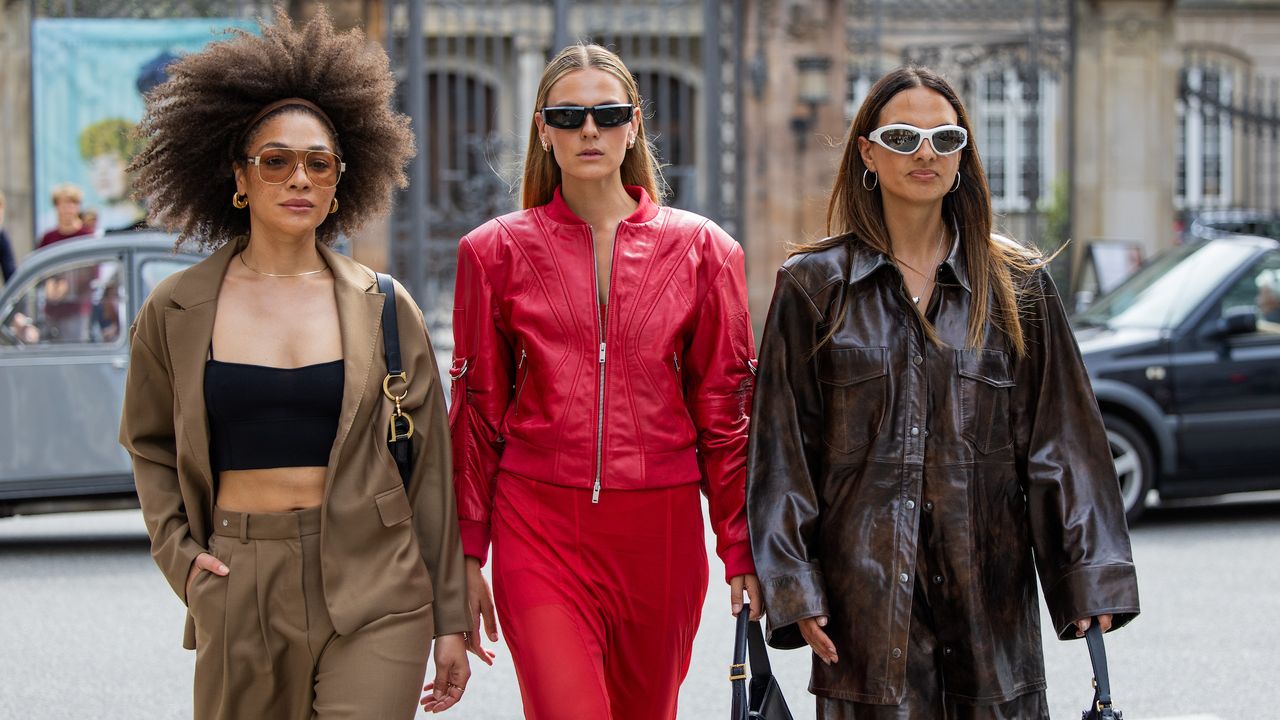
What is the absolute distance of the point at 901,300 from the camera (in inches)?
140

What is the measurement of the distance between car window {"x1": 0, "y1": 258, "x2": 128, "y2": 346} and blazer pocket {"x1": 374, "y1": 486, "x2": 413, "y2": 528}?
6344 mm

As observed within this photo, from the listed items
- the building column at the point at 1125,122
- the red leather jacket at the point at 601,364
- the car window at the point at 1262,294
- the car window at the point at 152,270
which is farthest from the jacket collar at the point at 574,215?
the building column at the point at 1125,122

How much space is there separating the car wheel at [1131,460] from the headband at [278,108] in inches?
267

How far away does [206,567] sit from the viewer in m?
3.38

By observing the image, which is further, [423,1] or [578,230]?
[423,1]

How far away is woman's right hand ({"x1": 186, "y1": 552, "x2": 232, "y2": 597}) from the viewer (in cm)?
336

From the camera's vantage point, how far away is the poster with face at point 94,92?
15.1 metres

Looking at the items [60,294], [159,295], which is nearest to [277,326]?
[159,295]

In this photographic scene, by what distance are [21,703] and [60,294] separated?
3.80 m

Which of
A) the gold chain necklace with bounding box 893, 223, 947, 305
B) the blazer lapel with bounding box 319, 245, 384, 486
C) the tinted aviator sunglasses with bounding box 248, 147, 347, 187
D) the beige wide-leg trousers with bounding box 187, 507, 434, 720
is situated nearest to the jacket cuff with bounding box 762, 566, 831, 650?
the gold chain necklace with bounding box 893, 223, 947, 305

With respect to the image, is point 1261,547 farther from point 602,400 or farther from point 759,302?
point 759,302

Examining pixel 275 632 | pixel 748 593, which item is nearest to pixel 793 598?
pixel 748 593

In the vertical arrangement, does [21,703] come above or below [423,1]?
below

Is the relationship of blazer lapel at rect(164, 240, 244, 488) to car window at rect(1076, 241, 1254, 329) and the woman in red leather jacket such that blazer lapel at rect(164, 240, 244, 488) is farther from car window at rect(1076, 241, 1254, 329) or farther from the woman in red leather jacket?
car window at rect(1076, 241, 1254, 329)
